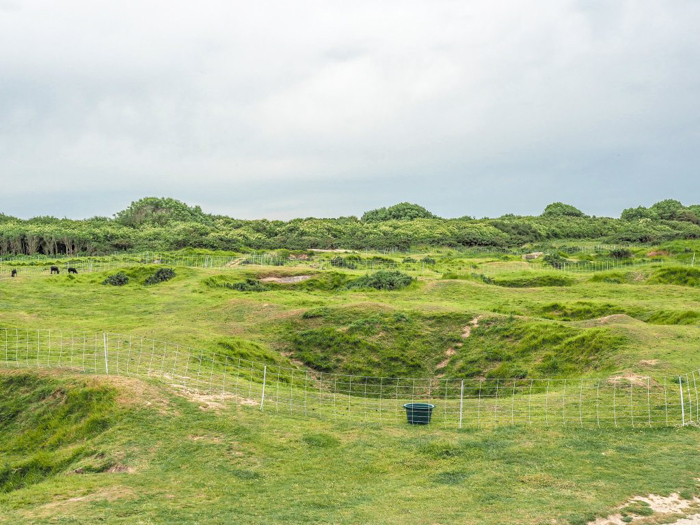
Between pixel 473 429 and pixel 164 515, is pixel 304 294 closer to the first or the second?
pixel 473 429

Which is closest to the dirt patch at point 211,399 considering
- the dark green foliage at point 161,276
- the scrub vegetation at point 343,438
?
the scrub vegetation at point 343,438

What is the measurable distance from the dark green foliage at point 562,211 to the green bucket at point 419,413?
495ft

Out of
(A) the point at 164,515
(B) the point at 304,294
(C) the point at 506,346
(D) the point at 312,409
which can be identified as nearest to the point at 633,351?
(C) the point at 506,346

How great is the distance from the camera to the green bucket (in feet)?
64.0

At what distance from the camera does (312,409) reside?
72.0 feet

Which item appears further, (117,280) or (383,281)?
(383,281)

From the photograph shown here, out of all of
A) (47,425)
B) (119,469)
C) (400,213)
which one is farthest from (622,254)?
(400,213)

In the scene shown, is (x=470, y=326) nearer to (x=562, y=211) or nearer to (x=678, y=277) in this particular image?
(x=678, y=277)

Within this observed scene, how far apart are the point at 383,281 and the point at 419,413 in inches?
1309

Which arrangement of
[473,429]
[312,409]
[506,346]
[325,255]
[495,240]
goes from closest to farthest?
1. [473,429]
2. [312,409]
3. [506,346]
4. [325,255]
5. [495,240]

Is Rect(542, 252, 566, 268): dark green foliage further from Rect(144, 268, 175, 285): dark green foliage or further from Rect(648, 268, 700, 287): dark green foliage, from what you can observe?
Rect(144, 268, 175, 285): dark green foliage

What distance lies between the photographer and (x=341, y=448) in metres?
16.9

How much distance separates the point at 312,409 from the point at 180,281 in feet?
116

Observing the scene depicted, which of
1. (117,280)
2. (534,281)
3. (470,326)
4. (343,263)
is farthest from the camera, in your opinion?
(343,263)
